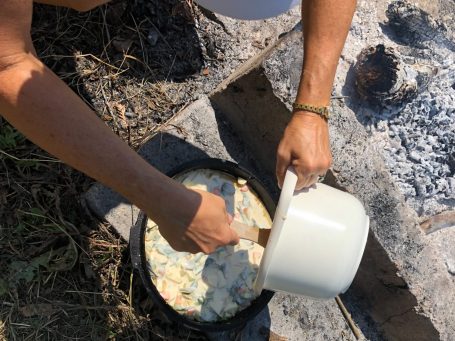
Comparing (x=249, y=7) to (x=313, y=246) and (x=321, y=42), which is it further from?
(x=313, y=246)

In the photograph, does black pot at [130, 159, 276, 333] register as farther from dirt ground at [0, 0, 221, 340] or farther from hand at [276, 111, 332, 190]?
hand at [276, 111, 332, 190]

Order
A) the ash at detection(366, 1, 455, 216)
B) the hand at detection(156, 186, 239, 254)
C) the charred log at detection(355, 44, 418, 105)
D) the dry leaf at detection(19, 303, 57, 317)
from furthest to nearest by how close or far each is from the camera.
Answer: the ash at detection(366, 1, 455, 216), the charred log at detection(355, 44, 418, 105), the dry leaf at detection(19, 303, 57, 317), the hand at detection(156, 186, 239, 254)

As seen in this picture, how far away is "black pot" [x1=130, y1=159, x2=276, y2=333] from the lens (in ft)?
5.07

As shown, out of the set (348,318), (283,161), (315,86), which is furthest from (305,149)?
(348,318)

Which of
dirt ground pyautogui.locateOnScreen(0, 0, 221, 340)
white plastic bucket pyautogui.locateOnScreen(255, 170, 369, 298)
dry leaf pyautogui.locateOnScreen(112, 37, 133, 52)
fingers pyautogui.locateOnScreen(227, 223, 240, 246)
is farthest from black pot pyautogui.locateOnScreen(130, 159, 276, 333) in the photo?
dry leaf pyautogui.locateOnScreen(112, 37, 133, 52)

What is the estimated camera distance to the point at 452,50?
2.25 meters

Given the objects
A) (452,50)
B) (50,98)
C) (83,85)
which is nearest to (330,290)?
(50,98)

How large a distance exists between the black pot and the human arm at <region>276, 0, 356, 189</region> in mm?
355

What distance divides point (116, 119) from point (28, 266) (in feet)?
1.86

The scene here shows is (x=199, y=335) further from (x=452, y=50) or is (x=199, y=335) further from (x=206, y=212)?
(x=452, y=50)

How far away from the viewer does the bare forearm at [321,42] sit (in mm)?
1310

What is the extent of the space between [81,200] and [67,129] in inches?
31.3

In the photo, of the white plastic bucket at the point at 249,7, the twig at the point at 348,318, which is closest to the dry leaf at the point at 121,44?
the white plastic bucket at the point at 249,7

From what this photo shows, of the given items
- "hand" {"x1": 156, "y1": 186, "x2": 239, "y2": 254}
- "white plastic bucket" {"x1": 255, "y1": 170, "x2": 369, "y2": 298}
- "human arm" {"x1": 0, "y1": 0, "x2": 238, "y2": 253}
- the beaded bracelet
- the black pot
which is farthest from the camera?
the black pot
